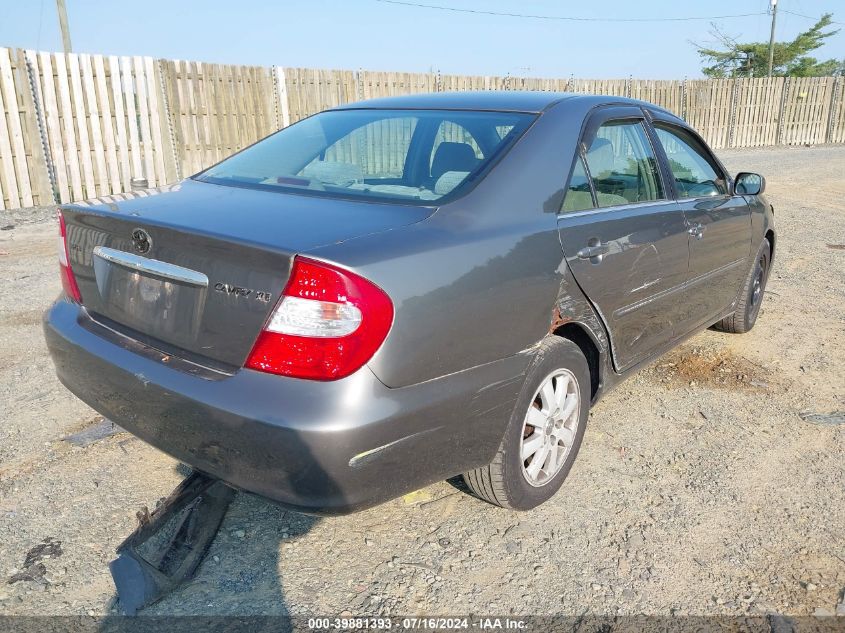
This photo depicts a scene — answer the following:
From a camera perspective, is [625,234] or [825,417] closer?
[625,234]

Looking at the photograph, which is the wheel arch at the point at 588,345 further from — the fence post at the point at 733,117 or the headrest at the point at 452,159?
the fence post at the point at 733,117

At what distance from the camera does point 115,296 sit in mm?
2383

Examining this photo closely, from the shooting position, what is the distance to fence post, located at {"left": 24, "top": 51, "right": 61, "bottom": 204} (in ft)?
30.6

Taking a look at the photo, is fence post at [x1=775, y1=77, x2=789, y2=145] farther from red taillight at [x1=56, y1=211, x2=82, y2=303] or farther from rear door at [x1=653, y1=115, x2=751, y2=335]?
red taillight at [x1=56, y1=211, x2=82, y2=303]

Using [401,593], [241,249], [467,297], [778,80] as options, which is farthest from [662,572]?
[778,80]

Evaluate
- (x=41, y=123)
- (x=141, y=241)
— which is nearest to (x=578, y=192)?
A: (x=141, y=241)

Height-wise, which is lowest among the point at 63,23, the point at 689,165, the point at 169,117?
the point at 689,165

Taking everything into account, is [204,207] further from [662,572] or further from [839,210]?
[839,210]

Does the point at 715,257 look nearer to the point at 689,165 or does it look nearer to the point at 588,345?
the point at 689,165

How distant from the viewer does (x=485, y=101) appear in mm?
3102

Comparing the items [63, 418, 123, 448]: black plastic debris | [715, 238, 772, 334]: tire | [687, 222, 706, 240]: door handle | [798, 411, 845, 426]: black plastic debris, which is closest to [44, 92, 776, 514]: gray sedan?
[687, 222, 706, 240]: door handle

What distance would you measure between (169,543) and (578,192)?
2057 mm

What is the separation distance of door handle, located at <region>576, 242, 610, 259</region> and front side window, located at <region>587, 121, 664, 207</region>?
241 millimetres

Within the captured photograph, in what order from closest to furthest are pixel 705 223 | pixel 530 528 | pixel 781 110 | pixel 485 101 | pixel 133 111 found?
pixel 530 528 < pixel 485 101 < pixel 705 223 < pixel 133 111 < pixel 781 110
